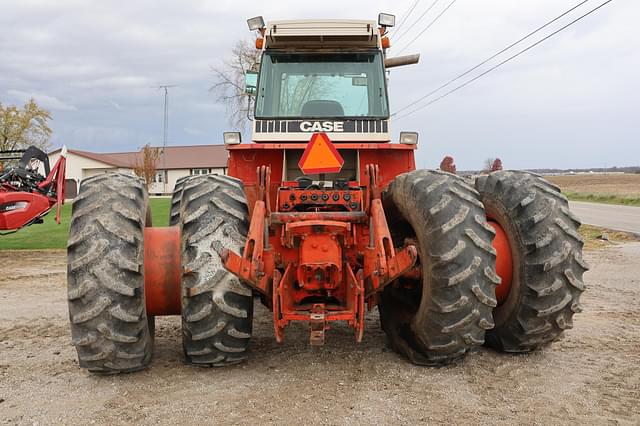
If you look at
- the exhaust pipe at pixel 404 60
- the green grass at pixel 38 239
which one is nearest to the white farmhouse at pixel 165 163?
the green grass at pixel 38 239

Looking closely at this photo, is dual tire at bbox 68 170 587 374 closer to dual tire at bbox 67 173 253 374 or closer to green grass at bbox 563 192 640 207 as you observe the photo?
dual tire at bbox 67 173 253 374

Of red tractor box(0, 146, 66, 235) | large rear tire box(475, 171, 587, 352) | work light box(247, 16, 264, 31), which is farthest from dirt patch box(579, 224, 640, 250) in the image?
red tractor box(0, 146, 66, 235)

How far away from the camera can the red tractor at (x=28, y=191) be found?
11.5 m

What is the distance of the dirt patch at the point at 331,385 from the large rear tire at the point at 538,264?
12.5 inches

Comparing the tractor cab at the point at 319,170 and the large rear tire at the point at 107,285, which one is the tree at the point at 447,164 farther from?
the large rear tire at the point at 107,285

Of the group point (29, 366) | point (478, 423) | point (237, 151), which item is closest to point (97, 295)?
point (29, 366)

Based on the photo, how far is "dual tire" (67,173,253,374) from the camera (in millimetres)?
4379

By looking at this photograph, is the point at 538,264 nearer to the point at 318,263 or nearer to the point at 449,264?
the point at 449,264

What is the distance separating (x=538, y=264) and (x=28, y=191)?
10826mm

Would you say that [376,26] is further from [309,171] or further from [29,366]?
[29,366]

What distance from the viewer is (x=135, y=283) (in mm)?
4465

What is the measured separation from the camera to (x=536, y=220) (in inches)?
193

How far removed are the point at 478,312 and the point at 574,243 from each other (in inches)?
46.6

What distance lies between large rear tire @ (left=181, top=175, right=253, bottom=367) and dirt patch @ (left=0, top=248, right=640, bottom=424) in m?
0.27
